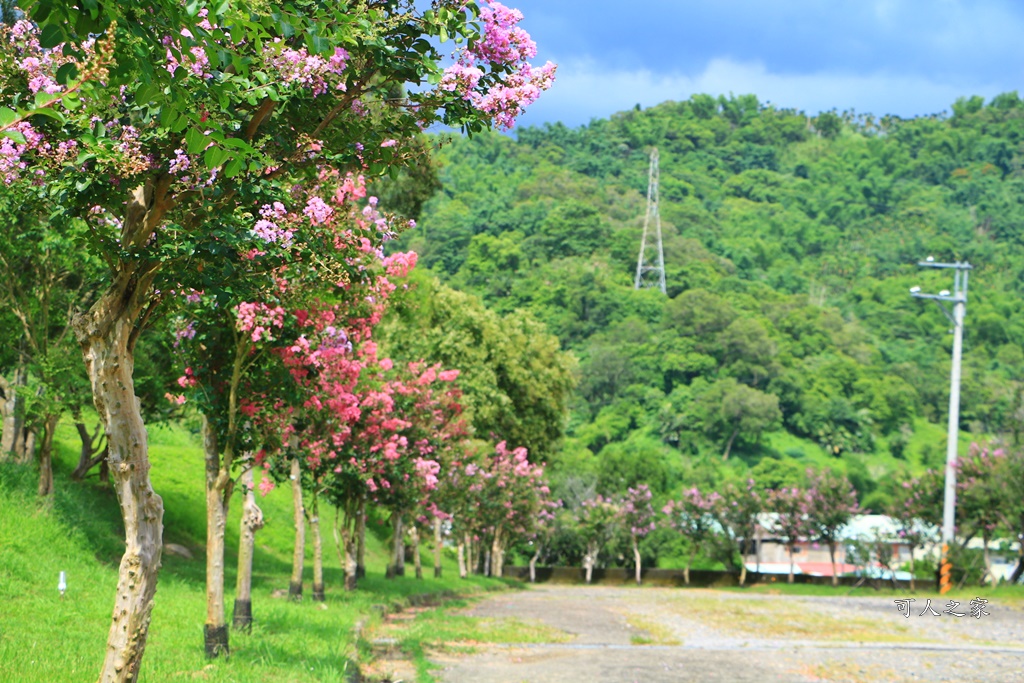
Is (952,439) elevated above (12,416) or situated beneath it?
elevated above

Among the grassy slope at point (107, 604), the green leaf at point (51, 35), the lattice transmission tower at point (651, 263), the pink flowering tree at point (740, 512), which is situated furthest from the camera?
the lattice transmission tower at point (651, 263)

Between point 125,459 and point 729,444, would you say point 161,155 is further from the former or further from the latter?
point 729,444

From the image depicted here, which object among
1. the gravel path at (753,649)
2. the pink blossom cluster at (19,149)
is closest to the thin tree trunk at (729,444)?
the gravel path at (753,649)

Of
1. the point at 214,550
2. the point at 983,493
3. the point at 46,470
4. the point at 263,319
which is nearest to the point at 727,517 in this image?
the point at 983,493

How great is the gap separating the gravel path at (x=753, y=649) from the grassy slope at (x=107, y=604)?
201 cm

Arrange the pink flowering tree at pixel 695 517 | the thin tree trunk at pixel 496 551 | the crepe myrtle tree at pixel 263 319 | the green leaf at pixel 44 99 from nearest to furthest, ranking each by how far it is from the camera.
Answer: the green leaf at pixel 44 99 < the crepe myrtle tree at pixel 263 319 < the thin tree trunk at pixel 496 551 < the pink flowering tree at pixel 695 517

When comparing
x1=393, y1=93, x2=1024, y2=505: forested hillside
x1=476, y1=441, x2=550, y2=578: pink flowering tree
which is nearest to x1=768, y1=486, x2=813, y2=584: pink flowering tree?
x1=393, y1=93, x2=1024, y2=505: forested hillside

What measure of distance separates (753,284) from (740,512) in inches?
2958

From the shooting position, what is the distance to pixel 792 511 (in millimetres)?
57656

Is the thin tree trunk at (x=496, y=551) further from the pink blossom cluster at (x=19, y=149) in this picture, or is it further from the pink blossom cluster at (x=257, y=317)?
the pink blossom cluster at (x=19, y=149)

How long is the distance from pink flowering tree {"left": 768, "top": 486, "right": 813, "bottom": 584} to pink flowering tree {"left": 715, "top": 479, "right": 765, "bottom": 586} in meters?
0.91

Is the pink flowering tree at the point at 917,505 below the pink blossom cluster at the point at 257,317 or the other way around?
below

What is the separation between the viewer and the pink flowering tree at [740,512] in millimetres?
58750

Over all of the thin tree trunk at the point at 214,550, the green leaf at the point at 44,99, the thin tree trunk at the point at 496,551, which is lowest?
the thin tree trunk at the point at 496,551
